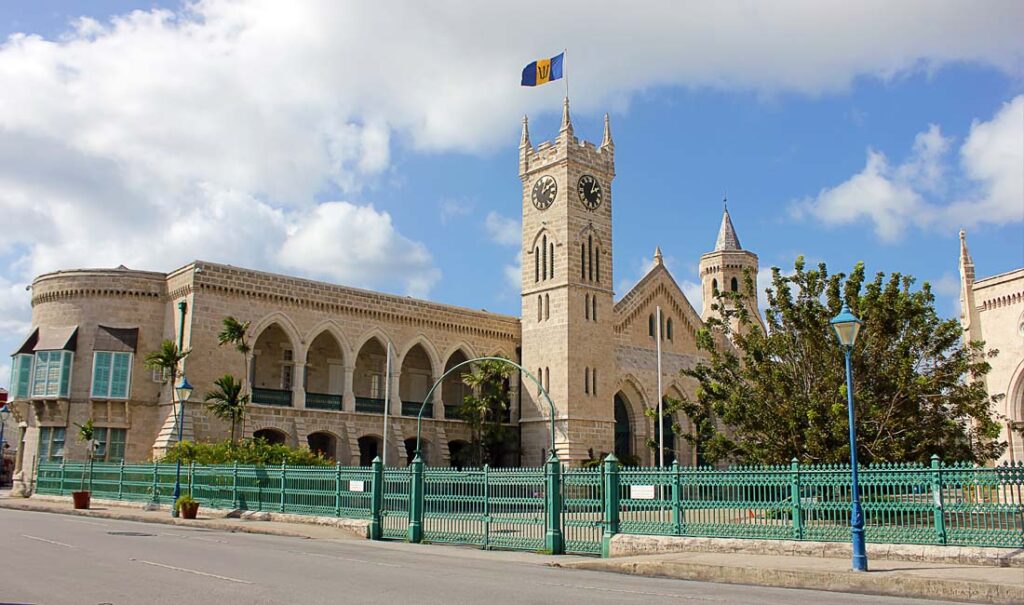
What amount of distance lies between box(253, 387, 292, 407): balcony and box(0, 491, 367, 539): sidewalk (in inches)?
268

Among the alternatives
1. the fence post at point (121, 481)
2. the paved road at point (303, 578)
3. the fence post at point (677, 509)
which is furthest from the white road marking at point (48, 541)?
the fence post at point (121, 481)

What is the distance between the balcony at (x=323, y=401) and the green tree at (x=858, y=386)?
18.7 meters

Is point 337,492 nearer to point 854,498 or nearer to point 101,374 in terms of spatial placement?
point 854,498

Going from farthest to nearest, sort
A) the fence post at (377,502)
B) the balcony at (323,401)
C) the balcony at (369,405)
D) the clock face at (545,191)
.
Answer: the clock face at (545,191), the balcony at (369,405), the balcony at (323,401), the fence post at (377,502)

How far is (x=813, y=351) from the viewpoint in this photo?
2125cm

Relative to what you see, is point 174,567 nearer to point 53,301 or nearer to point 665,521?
point 665,521

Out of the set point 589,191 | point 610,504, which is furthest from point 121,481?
point 589,191

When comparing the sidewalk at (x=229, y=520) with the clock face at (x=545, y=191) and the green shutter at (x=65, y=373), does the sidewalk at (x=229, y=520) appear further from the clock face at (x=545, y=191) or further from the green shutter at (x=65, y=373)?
the clock face at (x=545, y=191)

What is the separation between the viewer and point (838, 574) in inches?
450

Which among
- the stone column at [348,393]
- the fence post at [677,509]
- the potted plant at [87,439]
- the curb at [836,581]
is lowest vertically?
the curb at [836,581]

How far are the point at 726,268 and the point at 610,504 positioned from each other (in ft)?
132

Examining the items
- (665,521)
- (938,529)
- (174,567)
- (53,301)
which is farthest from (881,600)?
(53,301)

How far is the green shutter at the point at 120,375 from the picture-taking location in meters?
32.8

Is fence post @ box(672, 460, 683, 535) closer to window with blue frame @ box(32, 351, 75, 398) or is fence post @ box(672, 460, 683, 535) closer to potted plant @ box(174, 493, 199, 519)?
potted plant @ box(174, 493, 199, 519)
